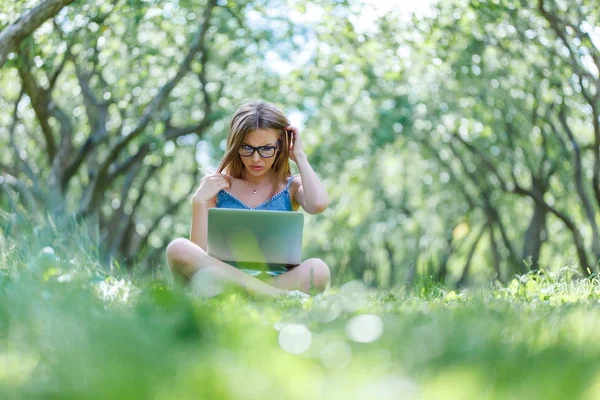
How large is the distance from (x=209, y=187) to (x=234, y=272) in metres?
0.77

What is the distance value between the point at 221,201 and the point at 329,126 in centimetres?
1082

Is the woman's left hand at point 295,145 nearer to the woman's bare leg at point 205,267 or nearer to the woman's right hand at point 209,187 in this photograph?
the woman's right hand at point 209,187

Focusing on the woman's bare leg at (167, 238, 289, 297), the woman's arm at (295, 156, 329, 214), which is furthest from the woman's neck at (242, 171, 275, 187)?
the woman's bare leg at (167, 238, 289, 297)

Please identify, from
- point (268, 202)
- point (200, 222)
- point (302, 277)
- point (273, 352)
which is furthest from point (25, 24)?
point (273, 352)

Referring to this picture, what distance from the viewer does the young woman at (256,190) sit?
175 inches

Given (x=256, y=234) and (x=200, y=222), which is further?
(x=200, y=222)

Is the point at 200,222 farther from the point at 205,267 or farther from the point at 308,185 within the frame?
the point at 308,185

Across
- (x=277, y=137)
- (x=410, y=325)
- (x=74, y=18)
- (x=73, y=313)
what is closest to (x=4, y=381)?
(x=73, y=313)

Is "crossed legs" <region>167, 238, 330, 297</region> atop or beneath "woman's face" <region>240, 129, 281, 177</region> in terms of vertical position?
beneath

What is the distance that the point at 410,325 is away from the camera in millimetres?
2250

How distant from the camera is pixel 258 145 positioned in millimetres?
4832

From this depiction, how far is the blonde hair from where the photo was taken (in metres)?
4.85

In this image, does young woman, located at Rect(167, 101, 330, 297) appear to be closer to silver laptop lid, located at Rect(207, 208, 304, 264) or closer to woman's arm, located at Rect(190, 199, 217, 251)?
woman's arm, located at Rect(190, 199, 217, 251)

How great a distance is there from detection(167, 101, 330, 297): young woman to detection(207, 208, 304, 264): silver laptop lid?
12cm
